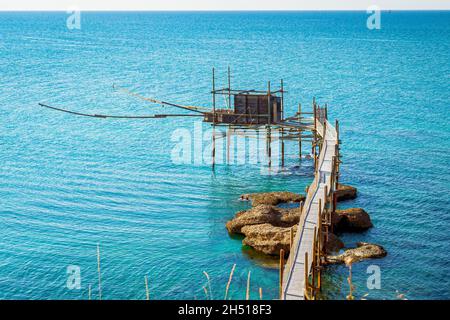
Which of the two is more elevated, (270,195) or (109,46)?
(109,46)

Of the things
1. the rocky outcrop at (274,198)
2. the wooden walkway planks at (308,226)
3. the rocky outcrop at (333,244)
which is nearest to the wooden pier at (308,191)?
the wooden walkway planks at (308,226)

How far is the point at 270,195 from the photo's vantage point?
131 ft

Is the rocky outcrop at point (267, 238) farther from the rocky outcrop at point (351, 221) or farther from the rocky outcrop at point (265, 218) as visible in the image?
the rocky outcrop at point (351, 221)

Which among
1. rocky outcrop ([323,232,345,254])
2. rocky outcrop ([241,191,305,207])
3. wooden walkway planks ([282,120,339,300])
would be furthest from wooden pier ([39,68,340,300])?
rocky outcrop ([241,191,305,207])

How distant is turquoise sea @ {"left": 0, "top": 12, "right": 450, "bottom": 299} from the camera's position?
100 feet

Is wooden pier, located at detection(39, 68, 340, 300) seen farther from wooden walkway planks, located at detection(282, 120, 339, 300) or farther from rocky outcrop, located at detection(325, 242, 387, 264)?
rocky outcrop, located at detection(325, 242, 387, 264)

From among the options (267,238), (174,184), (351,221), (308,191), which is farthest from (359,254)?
(174,184)

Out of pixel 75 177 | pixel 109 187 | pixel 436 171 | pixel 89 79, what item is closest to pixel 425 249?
pixel 436 171

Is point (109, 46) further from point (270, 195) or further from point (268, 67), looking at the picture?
point (270, 195)

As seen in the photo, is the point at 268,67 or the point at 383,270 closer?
the point at 383,270

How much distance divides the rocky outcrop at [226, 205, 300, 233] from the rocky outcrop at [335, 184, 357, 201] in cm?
481

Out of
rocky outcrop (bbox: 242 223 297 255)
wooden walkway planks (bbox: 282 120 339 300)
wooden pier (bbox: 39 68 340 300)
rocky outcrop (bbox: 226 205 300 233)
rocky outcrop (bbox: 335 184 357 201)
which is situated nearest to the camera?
wooden walkway planks (bbox: 282 120 339 300)

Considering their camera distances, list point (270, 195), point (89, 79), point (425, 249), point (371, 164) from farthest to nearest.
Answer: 1. point (89, 79)
2. point (371, 164)
3. point (270, 195)
4. point (425, 249)
